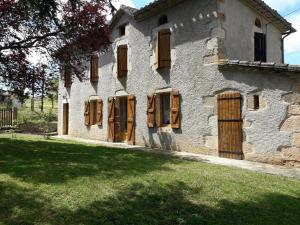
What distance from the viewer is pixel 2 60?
10141 millimetres

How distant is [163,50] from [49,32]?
4.27 metres

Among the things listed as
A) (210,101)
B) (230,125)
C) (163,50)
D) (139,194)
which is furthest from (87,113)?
(139,194)

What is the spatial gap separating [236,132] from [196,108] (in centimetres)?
177

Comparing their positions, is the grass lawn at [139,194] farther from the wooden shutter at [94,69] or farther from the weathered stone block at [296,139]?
the wooden shutter at [94,69]

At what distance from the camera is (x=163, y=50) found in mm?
13172

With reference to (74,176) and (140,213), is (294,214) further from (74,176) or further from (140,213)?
(74,176)

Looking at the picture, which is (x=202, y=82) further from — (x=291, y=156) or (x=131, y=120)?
(x=131, y=120)

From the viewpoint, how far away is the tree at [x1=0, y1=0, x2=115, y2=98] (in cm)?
1012

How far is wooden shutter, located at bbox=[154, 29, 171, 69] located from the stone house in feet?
Answer: 0.12

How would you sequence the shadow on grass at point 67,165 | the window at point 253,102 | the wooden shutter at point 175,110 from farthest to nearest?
the wooden shutter at point 175,110, the window at point 253,102, the shadow on grass at point 67,165

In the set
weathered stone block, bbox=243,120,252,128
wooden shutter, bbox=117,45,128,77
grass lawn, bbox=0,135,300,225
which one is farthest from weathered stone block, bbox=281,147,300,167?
wooden shutter, bbox=117,45,128,77

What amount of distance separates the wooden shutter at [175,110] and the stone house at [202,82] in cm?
4

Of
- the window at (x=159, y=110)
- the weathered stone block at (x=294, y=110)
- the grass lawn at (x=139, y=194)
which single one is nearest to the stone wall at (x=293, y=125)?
the weathered stone block at (x=294, y=110)

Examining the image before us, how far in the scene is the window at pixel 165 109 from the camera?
13583 mm
